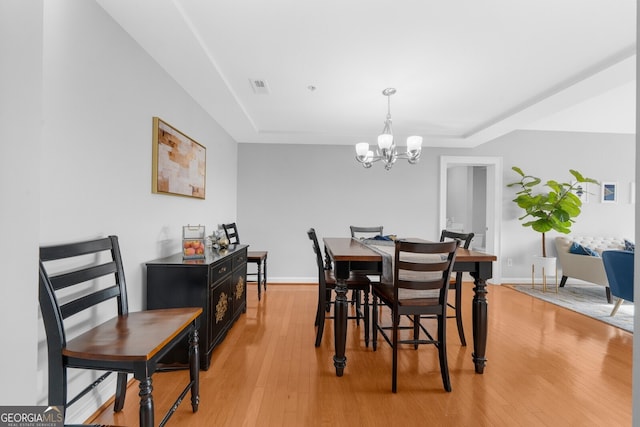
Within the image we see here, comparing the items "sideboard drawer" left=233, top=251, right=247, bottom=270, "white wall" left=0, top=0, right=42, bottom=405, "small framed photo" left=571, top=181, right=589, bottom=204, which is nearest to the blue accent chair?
"small framed photo" left=571, top=181, right=589, bottom=204

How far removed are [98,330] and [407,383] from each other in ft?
6.27

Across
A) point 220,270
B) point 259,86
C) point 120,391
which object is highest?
point 259,86

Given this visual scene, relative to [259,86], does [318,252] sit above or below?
below

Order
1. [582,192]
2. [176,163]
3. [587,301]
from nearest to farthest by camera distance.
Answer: [176,163], [587,301], [582,192]

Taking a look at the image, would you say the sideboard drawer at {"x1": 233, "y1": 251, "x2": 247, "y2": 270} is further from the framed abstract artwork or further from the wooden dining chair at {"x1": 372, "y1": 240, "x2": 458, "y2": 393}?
the wooden dining chair at {"x1": 372, "y1": 240, "x2": 458, "y2": 393}

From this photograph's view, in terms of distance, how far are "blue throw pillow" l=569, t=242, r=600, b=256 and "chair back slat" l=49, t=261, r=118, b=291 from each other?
5.84 meters

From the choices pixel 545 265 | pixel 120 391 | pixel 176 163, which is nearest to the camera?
pixel 120 391

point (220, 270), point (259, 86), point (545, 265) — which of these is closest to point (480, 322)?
point (220, 270)

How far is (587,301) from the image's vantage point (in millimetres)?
Answer: 4070

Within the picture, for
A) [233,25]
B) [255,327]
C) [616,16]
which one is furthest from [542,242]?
[233,25]

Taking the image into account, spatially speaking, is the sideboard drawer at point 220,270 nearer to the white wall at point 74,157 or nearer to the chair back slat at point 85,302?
the white wall at point 74,157

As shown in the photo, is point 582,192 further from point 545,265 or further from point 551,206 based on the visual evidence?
point 545,265

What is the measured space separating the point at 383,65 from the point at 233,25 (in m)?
1.28

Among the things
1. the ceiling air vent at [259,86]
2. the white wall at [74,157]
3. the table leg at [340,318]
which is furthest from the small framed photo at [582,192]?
the white wall at [74,157]
